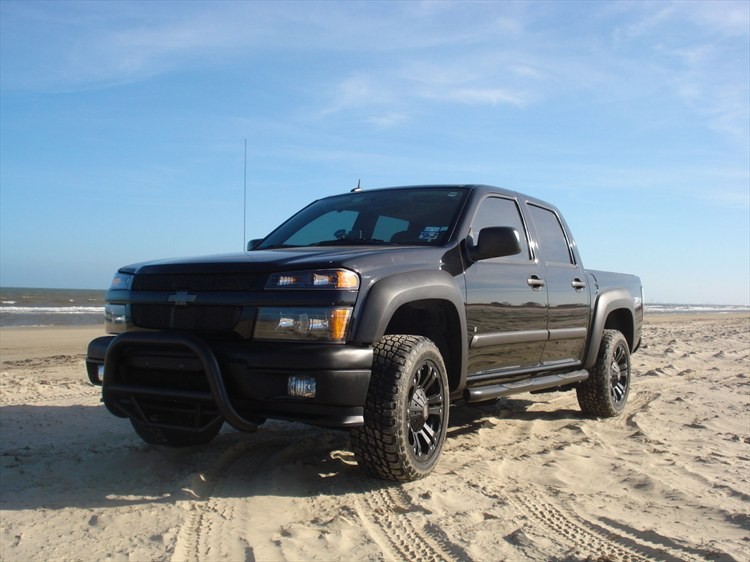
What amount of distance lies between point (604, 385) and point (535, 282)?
1.56 meters

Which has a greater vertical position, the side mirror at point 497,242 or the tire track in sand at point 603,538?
the side mirror at point 497,242

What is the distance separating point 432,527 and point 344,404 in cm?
69

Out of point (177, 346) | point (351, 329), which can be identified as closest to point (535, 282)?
point (351, 329)

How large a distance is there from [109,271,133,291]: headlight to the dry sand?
3.43ft

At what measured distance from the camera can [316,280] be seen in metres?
3.53

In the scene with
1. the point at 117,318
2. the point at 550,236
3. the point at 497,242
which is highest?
the point at 550,236

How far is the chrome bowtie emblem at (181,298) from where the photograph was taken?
3.75m

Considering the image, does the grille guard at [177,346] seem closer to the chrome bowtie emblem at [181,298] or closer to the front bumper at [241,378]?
the front bumper at [241,378]

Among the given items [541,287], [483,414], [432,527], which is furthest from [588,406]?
[432,527]

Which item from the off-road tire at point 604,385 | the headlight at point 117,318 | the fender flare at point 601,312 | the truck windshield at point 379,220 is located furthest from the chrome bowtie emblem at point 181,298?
the off-road tire at point 604,385

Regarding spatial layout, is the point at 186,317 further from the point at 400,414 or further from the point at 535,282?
the point at 535,282

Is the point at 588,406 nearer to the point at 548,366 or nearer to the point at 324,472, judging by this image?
the point at 548,366

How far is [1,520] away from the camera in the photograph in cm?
326

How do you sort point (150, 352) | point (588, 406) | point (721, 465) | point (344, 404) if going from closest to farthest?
point (344, 404), point (150, 352), point (721, 465), point (588, 406)
